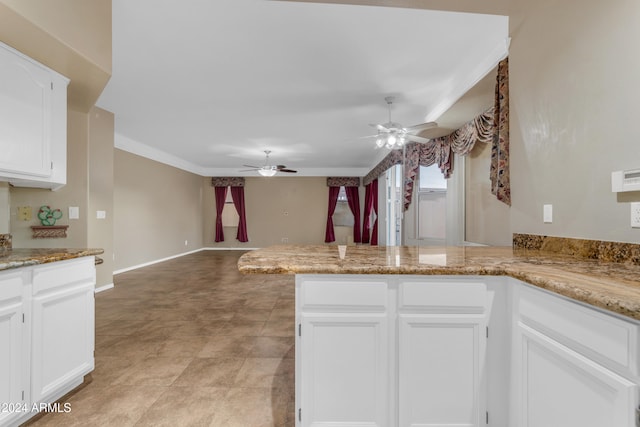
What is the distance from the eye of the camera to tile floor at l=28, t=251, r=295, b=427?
5.51 feet

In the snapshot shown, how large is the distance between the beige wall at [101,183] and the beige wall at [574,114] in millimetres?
4768

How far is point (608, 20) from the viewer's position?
4.57ft

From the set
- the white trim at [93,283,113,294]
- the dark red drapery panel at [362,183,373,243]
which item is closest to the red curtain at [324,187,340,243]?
the dark red drapery panel at [362,183,373,243]

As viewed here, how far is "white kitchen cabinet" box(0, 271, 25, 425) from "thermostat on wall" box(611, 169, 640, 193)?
295cm

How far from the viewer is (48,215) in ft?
7.66

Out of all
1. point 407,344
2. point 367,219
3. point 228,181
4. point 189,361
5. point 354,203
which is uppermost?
point 228,181

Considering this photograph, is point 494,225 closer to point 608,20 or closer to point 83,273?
point 608,20

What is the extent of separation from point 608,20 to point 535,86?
0.47 m

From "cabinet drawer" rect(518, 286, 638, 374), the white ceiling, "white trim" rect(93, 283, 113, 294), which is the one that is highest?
the white ceiling

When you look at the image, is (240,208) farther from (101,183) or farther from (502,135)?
(502,135)

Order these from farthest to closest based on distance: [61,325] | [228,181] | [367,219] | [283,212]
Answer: [283,212] < [228,181] < [367,219] < [61,325]

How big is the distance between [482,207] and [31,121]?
4319mm

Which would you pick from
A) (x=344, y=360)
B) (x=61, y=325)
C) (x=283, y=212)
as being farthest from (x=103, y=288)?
(x=283, y=212)

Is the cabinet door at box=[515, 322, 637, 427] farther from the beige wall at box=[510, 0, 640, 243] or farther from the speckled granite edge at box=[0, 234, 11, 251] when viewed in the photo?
the speckled granite edge at box=[0, 234, 11, 251]
